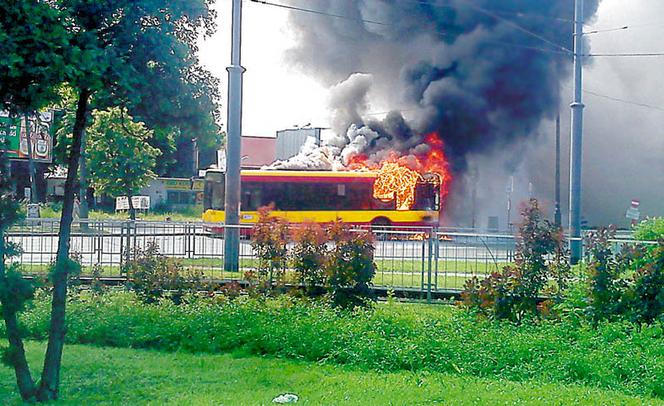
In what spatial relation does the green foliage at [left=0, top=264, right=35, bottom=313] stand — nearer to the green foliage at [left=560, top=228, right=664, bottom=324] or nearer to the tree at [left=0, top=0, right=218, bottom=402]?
the tree at [left=0, top=0, right=218, bottom=402]

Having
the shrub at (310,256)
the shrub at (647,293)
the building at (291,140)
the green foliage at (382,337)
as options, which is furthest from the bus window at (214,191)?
the shrub at (647,293)

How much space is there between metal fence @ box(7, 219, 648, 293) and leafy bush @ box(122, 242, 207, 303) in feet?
4.55

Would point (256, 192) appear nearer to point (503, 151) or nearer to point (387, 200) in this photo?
point (387, 200)

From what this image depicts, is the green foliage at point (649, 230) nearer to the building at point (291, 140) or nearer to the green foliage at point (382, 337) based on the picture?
the green foliage at point (382, 337)

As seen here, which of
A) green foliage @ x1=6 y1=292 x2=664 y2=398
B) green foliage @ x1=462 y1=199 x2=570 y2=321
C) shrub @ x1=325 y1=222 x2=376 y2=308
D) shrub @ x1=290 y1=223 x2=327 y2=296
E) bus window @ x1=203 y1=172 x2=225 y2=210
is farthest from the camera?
bus window @ x1=203 y1=172 x2=225 y2=210

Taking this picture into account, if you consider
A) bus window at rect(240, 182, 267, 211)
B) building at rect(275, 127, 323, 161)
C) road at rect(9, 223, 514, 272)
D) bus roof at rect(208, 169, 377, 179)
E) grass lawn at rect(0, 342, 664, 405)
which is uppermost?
building at rect(275, 127, 323, 161)

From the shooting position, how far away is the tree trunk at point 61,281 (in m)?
6.75

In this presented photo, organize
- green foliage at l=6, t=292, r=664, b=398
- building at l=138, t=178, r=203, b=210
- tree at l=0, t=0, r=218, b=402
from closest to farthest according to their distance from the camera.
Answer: tree at l=0, t=0, r=218, b=402, green foliage at l=6, t=292, r=664, b=398, building at l=138, t=178, r=203, b=210

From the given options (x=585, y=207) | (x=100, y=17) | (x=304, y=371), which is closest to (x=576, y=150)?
(x=304, y=371)

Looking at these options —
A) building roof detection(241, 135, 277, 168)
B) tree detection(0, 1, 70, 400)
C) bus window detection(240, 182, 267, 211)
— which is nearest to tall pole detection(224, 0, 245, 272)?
tree detection(0, 1, 70, 400)

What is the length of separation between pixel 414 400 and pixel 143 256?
19.5 ft

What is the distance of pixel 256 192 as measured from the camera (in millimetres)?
31969

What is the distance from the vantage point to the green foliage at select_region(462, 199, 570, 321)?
960 centimetres

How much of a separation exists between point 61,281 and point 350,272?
173 inches
